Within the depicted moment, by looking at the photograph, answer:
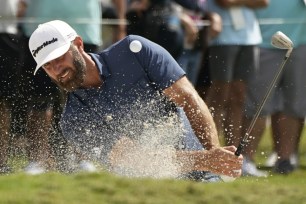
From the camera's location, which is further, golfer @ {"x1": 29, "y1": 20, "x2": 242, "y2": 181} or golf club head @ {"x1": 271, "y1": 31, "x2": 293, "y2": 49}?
golf club head @ {"x1": 271, "y1": 31, "x2": 293, "y2": 49}

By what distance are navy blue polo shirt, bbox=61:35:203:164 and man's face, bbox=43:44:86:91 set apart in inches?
5.1

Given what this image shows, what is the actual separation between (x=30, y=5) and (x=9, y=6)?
17 centimetres

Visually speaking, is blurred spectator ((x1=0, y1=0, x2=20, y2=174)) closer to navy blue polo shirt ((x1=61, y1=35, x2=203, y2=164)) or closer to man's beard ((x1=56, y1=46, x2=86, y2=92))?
navy blue polo shirt ((x1=61, y1=35, x2=203, y2=164))

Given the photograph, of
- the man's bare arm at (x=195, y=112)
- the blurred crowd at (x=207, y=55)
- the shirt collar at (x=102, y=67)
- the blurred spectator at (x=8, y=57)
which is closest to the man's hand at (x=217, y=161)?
the man's bare arm at (x=195, y=112)

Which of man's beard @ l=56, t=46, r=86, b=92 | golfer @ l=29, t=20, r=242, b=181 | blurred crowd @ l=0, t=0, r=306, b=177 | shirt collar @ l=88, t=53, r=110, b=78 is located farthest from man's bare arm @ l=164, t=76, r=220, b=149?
blurred crowd @ l=0, t=0, r=306, b=177

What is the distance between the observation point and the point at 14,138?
1024 cm

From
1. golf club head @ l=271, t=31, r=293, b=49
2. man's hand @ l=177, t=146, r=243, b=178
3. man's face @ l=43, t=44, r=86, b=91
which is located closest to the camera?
man's hand @ l=177, t=146, r=243, b=178

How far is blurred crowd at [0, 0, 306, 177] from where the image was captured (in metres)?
10.5

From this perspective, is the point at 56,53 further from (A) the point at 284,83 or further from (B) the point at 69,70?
(A) the point at 284,83

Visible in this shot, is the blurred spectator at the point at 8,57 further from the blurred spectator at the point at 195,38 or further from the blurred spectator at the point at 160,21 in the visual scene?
the blurred spectator at the point at 195,38

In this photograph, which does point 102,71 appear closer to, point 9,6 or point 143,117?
point 143,117

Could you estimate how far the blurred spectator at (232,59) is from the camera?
11000mm

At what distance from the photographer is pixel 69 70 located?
26.0ft

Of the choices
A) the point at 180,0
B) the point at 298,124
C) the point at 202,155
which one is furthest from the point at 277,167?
the point at 202,155
